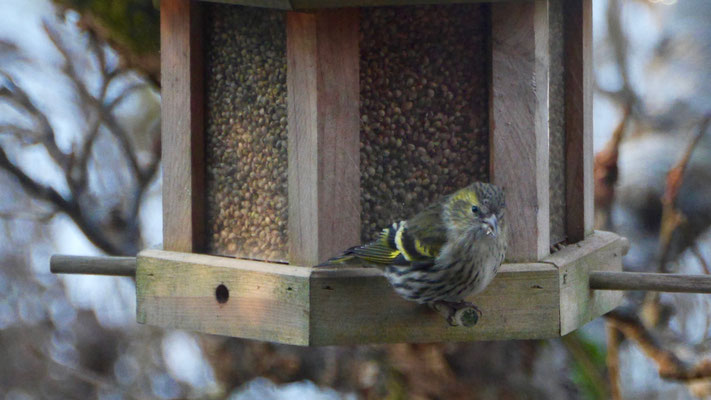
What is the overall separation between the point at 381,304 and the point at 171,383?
6.64 ft

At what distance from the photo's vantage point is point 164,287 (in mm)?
3021

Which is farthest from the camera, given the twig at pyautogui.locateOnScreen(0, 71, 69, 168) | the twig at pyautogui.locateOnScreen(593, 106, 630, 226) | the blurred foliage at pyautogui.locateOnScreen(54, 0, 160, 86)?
the twig at pyautogui.locateOnScreen(0, 71, 69, 168)

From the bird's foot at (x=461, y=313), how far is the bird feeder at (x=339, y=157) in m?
0.14

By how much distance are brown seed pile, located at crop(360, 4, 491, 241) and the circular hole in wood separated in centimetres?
48

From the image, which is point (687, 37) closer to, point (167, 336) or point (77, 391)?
point (167, 336)

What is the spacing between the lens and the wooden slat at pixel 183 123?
120 inches

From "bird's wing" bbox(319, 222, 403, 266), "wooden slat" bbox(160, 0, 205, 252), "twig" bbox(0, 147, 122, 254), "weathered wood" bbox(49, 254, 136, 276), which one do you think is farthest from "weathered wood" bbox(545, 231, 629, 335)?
"twig" bbox(0, 147, 122, 254)

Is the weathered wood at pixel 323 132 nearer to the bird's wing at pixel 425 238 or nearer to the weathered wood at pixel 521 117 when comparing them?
the bird's wing at pixel 425 238

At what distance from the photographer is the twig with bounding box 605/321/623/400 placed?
409cm

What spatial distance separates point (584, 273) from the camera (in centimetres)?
302

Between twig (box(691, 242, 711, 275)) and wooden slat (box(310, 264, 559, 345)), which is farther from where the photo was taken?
twig (box(691, 242, 711, 275))

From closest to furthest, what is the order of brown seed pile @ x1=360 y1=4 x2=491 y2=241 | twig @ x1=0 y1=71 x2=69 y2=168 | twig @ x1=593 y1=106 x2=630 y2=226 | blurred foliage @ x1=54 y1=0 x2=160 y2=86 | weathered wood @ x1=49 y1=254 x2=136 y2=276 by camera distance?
brown seed pile @ x1=360 y1=4 x2=491 y2=241
weathered wood @ x1=49 y1=254 x2=136 y2=276
blurred foliage @ x1=54 y1=0 x2=160 y2=86
twig @ x1=593 y1=106 x2=630 y2=226
twig @ x1=0 y1=71 x2=69 y2=168

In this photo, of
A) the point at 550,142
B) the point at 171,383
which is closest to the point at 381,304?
the point at 550,142

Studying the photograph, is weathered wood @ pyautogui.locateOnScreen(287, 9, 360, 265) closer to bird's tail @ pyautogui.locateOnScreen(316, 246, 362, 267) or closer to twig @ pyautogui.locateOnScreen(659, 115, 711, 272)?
bird's tail @ pyautogui.locateOnScreen(316, 246, 362, 267)
